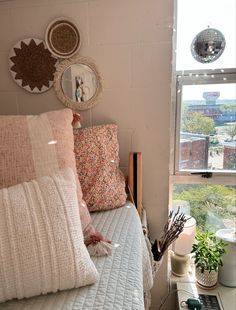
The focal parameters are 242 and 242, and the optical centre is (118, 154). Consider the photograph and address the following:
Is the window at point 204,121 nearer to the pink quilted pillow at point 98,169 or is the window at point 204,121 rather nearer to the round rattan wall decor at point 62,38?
the pink quilted pillow at point 98,169

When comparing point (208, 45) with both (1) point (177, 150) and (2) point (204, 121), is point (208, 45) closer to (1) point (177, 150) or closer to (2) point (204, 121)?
(2) point (204, 121)

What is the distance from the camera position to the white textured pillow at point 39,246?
575 mm

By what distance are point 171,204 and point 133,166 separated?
43 cm

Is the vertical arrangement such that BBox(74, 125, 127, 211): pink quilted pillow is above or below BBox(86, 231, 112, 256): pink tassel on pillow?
above

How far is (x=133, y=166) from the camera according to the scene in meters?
1.20

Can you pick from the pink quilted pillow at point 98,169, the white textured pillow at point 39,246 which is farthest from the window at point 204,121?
the white textured pillow at point 39,246

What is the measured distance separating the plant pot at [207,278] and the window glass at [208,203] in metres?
0.27

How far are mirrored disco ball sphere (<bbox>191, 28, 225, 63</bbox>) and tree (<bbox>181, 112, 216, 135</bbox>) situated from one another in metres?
0.29

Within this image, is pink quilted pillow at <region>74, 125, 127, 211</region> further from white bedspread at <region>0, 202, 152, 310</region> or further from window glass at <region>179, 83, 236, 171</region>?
window glass at <region>179, 83, 236, 171</region>

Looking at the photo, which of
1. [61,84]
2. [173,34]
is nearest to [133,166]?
[61,84]

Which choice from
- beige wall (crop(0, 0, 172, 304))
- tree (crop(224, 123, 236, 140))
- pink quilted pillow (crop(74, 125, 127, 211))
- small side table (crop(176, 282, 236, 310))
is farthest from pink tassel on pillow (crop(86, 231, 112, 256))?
tree (crop(224, 123, 236, 140))

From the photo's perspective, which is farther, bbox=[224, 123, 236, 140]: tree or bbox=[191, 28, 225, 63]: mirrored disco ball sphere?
bbox=[224, 123, 236, 140]: tree

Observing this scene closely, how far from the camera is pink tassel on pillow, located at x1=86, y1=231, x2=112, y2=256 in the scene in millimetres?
755

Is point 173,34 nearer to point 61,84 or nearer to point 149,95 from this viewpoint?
point 149,95
